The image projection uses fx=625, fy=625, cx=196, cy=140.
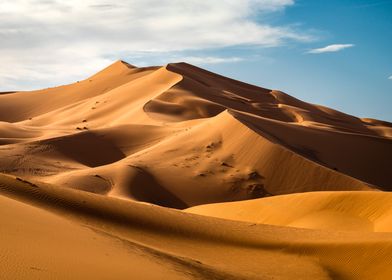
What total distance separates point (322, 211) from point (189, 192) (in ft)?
20.6

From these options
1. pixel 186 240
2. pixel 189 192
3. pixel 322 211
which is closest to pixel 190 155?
pixel 189 192

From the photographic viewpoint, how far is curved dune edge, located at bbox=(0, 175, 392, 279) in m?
8.27

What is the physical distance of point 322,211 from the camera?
17281 millimetres

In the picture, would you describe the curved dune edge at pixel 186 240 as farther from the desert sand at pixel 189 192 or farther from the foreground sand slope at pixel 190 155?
the foreground sand slope at pixel 190 155

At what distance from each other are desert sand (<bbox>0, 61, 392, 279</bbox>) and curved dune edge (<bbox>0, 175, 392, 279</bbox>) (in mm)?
35

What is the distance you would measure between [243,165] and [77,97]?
109ft

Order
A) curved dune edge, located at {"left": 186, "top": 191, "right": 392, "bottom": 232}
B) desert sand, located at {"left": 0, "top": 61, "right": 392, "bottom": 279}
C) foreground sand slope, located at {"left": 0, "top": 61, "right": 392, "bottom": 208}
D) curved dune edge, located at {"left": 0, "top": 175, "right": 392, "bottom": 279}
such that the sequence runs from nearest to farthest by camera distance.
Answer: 1. desert sand, located at {"left": 0, "top": 61, "right": 392, "bottom": 279}
2. curved dune edge, located at {"left": 0, "top": 175, "right": 392, "bottom": 279}
3. curved dune edge, located at {"left": 186, "top": 191, "right": 392, "bottom": 232}
4. foreground sand slope, located at {"left": 0, "top": 61, "right": 392, "bottom": 208}

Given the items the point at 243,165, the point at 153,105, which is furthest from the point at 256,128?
the point at 153,105

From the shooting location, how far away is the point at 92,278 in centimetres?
612

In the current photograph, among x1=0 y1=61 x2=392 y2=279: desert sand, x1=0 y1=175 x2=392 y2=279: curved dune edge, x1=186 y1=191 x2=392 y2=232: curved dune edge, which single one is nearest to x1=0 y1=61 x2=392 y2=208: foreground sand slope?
x1=0 y1=61 x2=392 y2=279: desert sand

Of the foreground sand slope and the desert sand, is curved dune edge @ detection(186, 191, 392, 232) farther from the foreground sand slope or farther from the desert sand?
the foreground sand slope

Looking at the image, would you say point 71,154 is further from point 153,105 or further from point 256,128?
point 153,105

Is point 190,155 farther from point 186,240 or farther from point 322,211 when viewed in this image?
point 186,240

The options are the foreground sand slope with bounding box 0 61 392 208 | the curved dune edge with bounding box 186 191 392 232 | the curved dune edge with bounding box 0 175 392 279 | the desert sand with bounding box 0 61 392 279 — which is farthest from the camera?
the foreground sand slope with bounding box 0 61 392 208
